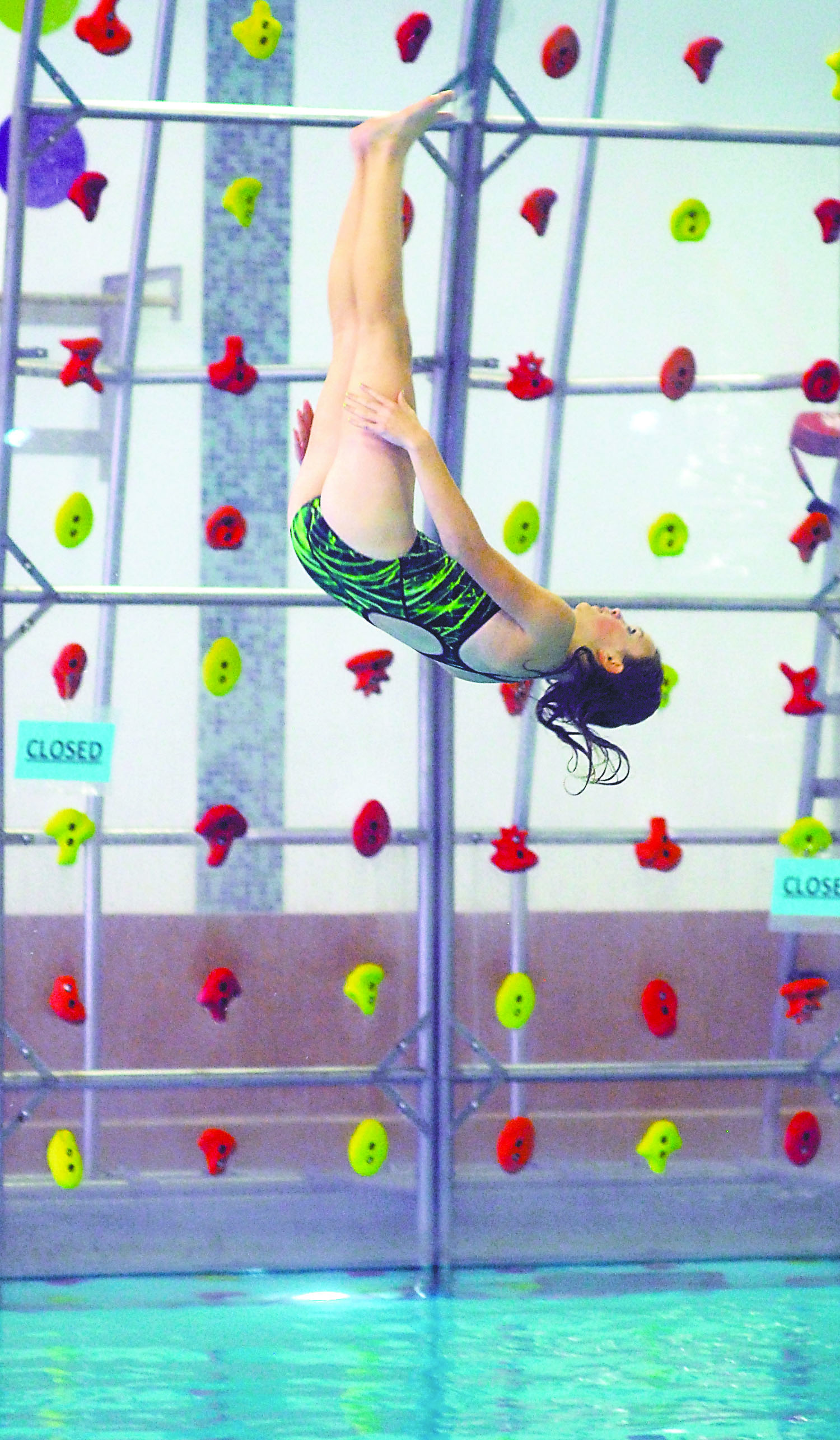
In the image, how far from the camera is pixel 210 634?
441cm

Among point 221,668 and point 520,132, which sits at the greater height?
point 520,132

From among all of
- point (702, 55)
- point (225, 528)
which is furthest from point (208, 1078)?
point (702, 55)

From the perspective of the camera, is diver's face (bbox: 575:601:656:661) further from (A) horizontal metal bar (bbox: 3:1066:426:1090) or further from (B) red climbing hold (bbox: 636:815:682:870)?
(A) horizontal metal bar (bbox: 3:1066:426:1090)

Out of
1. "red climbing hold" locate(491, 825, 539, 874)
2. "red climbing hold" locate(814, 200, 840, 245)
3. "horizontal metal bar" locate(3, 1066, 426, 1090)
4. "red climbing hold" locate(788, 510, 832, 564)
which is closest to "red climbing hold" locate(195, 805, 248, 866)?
"horizontal metal bar" locate(3, 1066, 426, 1090)

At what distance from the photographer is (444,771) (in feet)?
14.8

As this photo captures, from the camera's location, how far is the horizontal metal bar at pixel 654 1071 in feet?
15.1

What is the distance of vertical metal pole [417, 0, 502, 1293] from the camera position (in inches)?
165

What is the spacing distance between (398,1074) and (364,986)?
267 mm

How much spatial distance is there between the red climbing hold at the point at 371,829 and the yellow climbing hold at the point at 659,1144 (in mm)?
1092

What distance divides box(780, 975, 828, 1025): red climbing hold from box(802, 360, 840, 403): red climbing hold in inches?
62.1

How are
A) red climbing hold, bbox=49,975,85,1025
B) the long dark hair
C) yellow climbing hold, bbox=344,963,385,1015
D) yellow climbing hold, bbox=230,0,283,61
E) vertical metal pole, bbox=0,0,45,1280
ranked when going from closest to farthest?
the long dark hair → vertical metal pole, bbox=0,0,45,1280 → yellow climbing hold, bbox=230,0,283,61 → red climbing hold, bbox=49,975,85,1025 → yellow climbing hold, bbox=344,963,385,1015

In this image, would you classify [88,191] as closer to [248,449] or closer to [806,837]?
[248,449]

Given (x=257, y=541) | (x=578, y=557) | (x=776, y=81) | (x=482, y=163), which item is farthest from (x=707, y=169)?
(x=257, y=541)

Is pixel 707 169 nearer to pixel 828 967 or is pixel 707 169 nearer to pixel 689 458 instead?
pixel 689 458
